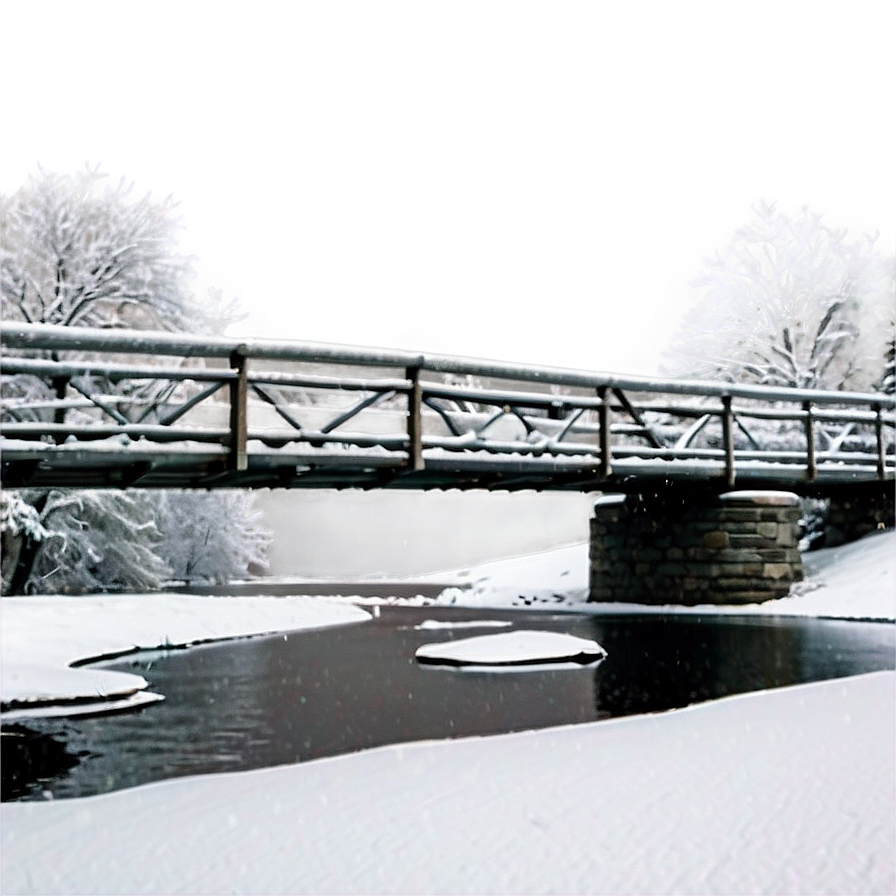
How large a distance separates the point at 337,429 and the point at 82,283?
999 cm

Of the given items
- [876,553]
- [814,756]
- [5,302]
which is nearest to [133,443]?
[814,756]

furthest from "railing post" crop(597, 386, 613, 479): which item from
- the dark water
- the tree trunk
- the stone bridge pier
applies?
the tree trunk

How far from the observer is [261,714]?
7.96 m

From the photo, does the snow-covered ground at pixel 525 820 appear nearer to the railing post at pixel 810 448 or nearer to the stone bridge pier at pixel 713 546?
the stone bridge pier at pixel 713 546

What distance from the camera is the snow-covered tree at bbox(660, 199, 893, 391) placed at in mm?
25516

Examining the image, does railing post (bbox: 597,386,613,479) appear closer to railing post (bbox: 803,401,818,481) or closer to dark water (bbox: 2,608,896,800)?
dark water (bbox: 2,608,896,800)

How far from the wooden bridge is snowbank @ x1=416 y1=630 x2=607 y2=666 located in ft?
7.05

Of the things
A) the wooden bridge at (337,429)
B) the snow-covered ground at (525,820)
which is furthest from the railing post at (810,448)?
the snow-covered ground at (525,820)

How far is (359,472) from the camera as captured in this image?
1280 centimetres

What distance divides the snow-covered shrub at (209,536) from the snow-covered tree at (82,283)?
482 centimetres

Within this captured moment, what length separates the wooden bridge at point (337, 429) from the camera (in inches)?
403

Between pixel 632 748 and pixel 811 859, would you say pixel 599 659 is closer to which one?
pixel 632 748

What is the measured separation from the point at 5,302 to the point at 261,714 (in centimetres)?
1408

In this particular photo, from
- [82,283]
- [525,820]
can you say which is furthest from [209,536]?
[525,820]
